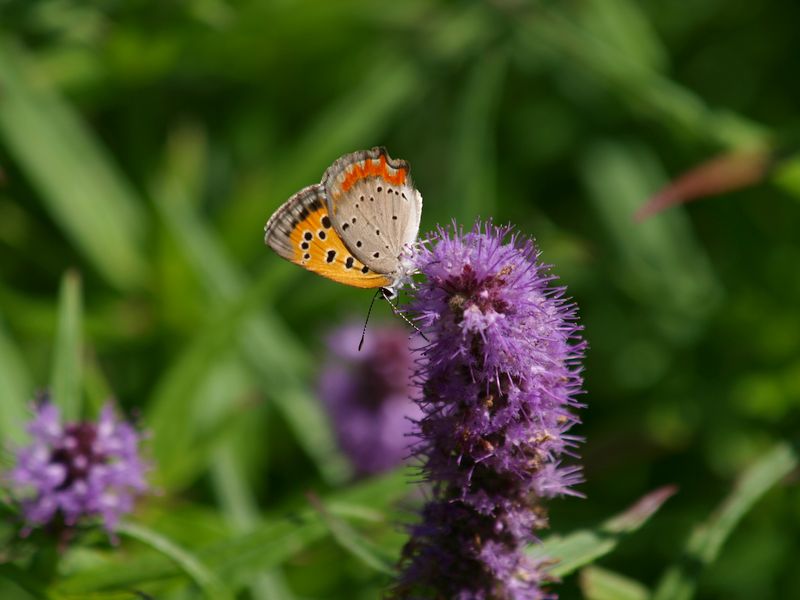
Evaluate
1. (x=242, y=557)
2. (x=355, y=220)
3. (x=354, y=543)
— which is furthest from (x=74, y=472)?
(x=355, y=220)

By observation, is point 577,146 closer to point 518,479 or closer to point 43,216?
point 43,216

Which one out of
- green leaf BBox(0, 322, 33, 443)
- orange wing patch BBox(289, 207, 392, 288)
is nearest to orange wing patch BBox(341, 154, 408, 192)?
orange wing patch BBox(289, 207, 392, 288)

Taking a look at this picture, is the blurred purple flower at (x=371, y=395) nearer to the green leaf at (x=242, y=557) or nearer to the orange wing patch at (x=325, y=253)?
the green leaf at (x=242, y=557)

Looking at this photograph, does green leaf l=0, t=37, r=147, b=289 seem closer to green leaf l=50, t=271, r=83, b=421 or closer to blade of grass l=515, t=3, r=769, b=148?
green leaf l=50, t=271, r=83, b=421

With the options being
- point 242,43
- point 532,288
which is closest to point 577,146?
point 242,43

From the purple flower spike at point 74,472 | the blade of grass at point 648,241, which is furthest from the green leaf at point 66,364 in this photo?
the blade of grass at point 648,241
